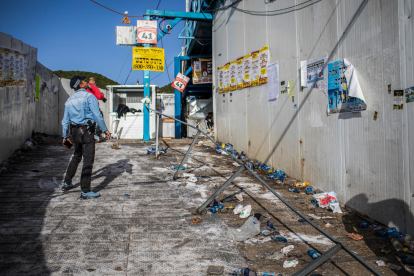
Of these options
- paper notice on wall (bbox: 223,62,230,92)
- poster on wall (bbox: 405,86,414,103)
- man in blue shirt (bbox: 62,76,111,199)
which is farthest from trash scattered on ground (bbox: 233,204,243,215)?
paper notice on wall (bbox: 223,62,230,92)

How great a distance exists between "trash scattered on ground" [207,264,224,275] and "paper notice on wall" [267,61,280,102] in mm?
4180

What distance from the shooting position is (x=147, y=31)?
10.0 metres

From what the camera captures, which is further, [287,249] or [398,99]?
[398,99]

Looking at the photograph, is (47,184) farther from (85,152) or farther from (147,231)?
(147,231)

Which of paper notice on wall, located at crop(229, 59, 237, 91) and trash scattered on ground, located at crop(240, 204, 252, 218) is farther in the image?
paper notice on wall, located at crop(229, 59, 237, 91)

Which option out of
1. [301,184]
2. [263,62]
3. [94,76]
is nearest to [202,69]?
[263,62]

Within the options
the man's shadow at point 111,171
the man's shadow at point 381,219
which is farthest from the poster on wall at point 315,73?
the man's shadow at point 111,171

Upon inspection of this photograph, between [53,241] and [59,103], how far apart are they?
963 cm

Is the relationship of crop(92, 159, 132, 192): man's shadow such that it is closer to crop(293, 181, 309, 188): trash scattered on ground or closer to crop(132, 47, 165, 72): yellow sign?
crop(293, 181, 309, 188): trash scattered on ground

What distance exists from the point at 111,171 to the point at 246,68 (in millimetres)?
4115

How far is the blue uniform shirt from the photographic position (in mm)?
4715

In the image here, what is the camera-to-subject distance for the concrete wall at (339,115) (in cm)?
346

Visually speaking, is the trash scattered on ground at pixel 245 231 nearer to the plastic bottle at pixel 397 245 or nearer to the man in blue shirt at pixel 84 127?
the plastic bottle at pixel 397 245

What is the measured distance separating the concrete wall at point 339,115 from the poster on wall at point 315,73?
0.36 feet
